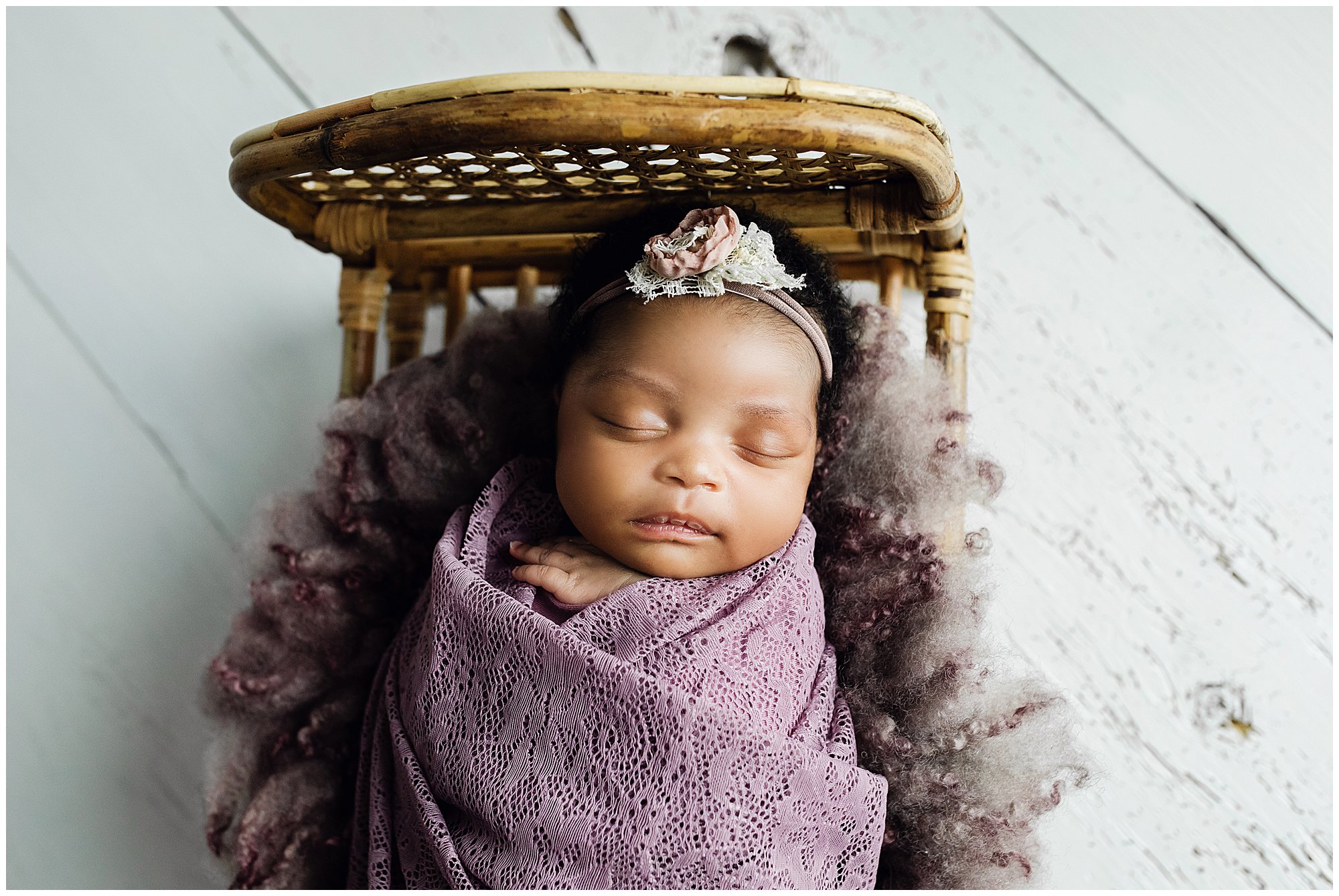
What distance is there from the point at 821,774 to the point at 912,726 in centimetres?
12

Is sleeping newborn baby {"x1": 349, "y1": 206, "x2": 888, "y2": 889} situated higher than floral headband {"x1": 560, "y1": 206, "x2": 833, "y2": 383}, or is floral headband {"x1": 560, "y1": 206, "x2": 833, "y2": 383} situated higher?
floral headband {"x1": 560, "y1": 206, "x2": 833, "y2": 383}

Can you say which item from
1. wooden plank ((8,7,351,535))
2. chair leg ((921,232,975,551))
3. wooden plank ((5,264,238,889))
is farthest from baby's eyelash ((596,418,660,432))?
wooden plank ((5,264,238,889))

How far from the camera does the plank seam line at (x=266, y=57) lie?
3.91 ft

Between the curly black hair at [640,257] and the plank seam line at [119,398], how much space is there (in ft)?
1.96

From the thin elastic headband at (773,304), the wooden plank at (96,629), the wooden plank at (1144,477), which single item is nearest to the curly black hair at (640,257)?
the thin elastic headband at (773,304)

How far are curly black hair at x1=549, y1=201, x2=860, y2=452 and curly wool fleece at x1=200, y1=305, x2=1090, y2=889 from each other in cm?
3

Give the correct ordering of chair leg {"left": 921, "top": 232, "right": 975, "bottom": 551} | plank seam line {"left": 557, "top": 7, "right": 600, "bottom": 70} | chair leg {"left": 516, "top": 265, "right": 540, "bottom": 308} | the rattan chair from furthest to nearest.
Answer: plank seam line {"left": 557, "top": 7, "right": 600, "bottom": 70}
chair leg {"left": 516, "top": 265, "right": 540, "bottom": 308}
chair leg {"left": 921, "top": 232, "right": 975, "bottom": 551}
the rattan chair

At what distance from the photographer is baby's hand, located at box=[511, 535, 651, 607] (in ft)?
2.63

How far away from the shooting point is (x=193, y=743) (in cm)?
121

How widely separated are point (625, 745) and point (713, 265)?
0.40 m

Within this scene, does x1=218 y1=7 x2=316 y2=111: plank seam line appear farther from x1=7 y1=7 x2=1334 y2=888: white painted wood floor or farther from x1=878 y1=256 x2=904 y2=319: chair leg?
x1=878 y1=256 x2=904 y2=319: chair leg

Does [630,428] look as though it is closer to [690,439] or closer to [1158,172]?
[690,439]

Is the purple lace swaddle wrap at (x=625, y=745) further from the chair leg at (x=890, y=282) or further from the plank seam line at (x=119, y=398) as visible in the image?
the plank seam line at (x=119, y=398)

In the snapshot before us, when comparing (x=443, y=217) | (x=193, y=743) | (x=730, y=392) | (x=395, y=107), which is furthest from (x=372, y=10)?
(x=193, y=743)
